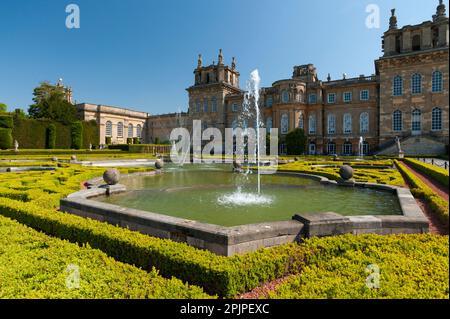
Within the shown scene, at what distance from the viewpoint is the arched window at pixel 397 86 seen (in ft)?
121

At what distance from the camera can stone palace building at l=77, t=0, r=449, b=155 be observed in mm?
34406

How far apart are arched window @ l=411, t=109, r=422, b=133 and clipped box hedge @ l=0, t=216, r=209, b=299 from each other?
41865mm

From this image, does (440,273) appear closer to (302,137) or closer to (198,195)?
(198,195)

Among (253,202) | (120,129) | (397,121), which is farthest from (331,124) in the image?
(120,129)

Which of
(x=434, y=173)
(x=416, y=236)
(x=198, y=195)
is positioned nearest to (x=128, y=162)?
(x=198, y=195)

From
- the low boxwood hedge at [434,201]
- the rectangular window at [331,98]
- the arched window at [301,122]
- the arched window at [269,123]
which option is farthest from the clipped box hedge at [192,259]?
the arched window at [269,123]

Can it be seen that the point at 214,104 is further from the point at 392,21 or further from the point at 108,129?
the point at 392,21

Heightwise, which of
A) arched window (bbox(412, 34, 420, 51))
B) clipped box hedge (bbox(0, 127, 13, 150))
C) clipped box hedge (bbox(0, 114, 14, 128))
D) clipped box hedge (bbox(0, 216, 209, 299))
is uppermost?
arched window (bbox(412, 34, 420, 51))

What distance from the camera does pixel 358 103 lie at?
42.6m

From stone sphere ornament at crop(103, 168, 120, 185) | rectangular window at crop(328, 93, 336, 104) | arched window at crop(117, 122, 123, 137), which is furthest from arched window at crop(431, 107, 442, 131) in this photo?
arched window at crop(117, 122, 123, 137)

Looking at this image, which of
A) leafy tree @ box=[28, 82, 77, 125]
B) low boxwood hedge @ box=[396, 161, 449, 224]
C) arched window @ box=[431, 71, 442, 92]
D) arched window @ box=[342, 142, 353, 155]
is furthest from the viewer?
leafy tree @ box=[28, 82, 77, 125]

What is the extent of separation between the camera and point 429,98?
35.3m

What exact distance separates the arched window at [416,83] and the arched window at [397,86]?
131 centimetres

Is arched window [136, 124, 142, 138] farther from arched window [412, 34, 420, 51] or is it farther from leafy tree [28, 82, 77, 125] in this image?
arched window [412, 34, 420, 51]
